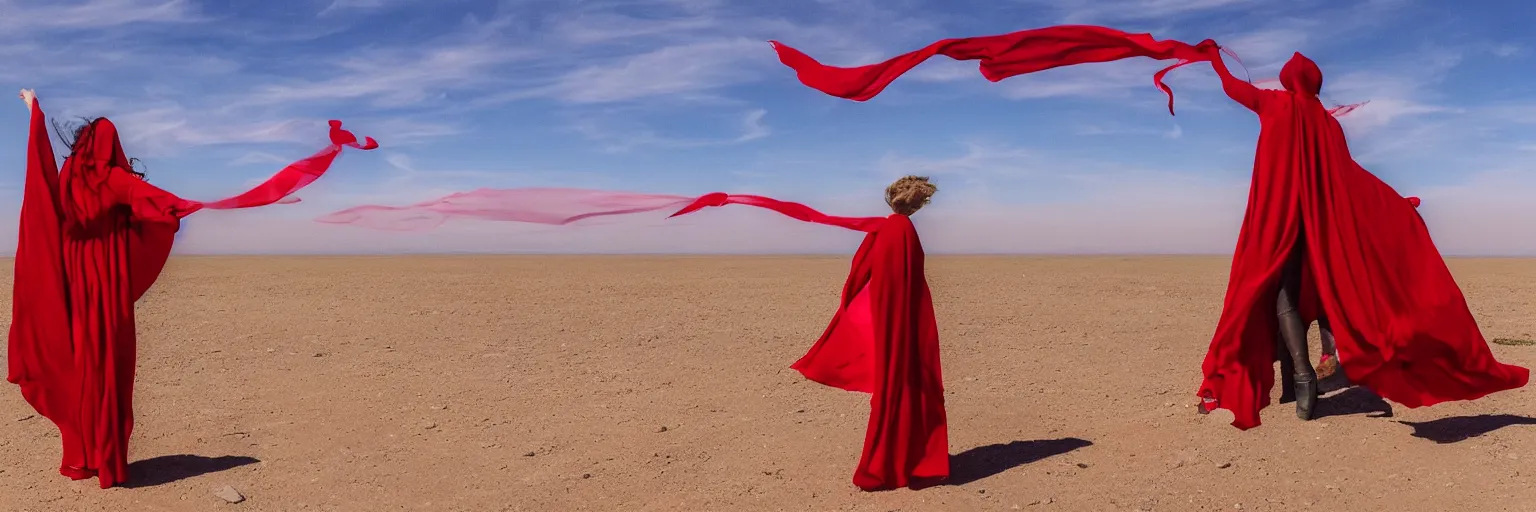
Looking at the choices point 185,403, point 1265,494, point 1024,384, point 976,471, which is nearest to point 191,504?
point 185,403

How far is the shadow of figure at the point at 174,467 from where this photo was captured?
289 inches

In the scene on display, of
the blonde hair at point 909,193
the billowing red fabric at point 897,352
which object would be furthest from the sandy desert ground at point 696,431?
the blonde hair at point 909,193

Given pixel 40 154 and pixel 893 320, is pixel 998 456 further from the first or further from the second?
pixel 40 154

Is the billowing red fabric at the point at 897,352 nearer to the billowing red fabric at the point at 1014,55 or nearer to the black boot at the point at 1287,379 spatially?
the billowing red fabric at the point at 1014,55

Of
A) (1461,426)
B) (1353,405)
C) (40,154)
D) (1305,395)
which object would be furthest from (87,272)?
(1461,426)

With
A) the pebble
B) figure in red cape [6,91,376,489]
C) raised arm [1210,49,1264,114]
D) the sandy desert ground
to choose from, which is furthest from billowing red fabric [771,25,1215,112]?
the pebble

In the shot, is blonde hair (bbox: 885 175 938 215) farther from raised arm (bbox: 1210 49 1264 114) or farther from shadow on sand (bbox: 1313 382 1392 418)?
shadow on sand (bbox: 1313 382 1392 418)

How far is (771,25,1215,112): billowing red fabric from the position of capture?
6566 mm

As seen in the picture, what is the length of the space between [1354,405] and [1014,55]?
13.4 ft

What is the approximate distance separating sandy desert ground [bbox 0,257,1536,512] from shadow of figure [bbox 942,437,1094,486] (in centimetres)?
3

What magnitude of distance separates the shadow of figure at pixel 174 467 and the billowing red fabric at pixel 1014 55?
467 cm

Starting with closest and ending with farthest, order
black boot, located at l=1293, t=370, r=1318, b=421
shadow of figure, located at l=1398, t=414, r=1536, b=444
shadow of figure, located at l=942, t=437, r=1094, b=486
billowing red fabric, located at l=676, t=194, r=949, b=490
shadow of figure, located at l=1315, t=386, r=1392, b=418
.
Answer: billowing red fabric, located at l=676, t=194, r=949, b=490 < shadow of figure, located at l=942, t=437, r=1094, b=486 < shadow of figure, located at l=1398, t=414, r=1536, b=444 < black boot, located at l=1293, t=370, r=1318, b=421 < shadow of figure, located at l=1315, t=386, r=1392, b=418

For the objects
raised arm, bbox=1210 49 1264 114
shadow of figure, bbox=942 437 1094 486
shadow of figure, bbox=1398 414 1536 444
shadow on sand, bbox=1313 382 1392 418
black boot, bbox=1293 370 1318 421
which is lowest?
shadow of figure, bbox=942 437 1094 486

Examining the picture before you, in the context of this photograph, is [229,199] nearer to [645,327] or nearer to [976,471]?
[976,471]
